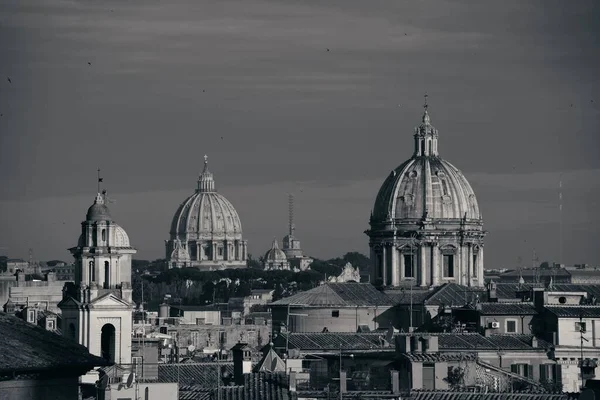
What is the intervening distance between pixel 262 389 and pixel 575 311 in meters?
44.5

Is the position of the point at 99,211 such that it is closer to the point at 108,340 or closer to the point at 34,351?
the point at 108,340

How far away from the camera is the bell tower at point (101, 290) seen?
7212 cm

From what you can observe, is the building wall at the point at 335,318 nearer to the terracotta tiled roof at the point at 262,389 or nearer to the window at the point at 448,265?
the window at the point at 448,265

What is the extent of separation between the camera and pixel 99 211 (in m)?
76.5

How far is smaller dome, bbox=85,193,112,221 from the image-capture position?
248ft

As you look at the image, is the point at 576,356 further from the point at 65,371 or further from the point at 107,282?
the point at 65,371

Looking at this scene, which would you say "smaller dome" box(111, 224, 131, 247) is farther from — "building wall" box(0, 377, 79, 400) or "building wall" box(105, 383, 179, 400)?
"building wall" box(0, 377, 79, 400)

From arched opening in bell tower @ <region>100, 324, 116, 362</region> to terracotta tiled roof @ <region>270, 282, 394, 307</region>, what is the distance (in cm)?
3908

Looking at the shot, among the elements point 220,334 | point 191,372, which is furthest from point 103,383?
point 220,334

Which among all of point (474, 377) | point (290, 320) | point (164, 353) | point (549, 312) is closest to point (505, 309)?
point (549, 312)

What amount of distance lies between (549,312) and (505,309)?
3623mm

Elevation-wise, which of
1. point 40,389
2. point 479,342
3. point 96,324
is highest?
point 96,324

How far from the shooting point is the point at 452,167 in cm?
12600

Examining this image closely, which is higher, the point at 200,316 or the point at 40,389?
the point at 200,316
